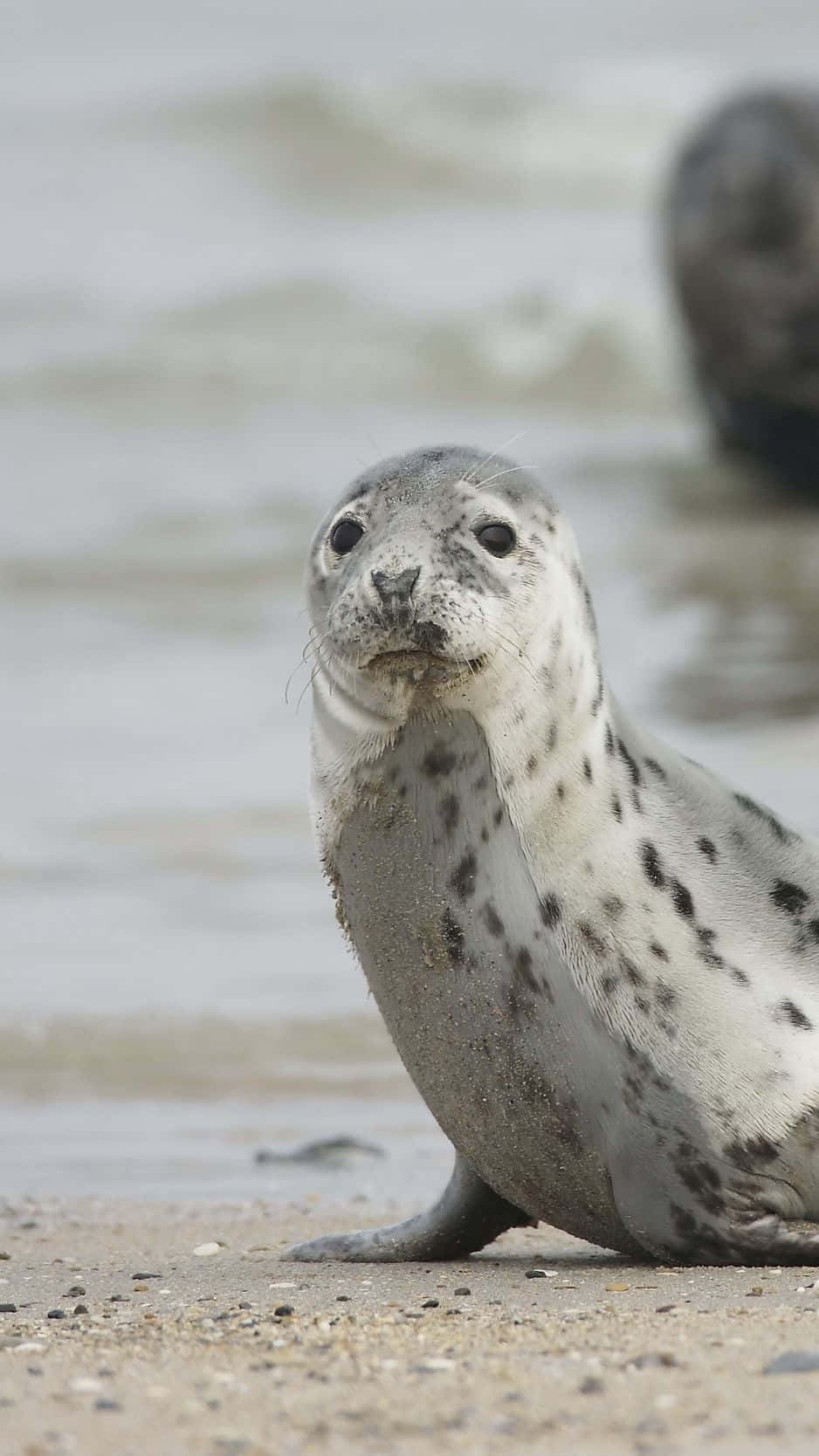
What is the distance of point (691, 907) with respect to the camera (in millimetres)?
3943

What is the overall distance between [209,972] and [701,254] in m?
9.50

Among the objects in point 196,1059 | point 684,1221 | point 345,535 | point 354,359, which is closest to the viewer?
point 684,1221

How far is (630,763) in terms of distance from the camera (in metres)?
4.05

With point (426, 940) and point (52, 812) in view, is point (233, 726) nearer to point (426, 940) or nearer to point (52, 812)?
point (52, 812)

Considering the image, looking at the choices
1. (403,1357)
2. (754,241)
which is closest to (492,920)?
(403,1357)

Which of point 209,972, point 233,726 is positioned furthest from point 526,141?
Result: point 209,972

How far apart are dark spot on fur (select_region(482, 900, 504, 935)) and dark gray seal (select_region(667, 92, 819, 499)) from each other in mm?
12380

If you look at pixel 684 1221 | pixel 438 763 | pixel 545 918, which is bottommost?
pixel 684 1221

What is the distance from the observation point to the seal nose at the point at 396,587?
3656 millimetres

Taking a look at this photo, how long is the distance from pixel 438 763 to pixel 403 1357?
1121 millimetres

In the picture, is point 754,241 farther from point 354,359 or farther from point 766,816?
point 766,816

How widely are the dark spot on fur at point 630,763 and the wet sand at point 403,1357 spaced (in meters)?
0.81

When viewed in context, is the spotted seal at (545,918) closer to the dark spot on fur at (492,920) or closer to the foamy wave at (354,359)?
the dark spot on fur at (492,920)

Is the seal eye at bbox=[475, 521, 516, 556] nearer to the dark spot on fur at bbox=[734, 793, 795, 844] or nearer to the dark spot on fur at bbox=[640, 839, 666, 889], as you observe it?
the dark spot on fur at bbox=[640, 839, 666, 889]
